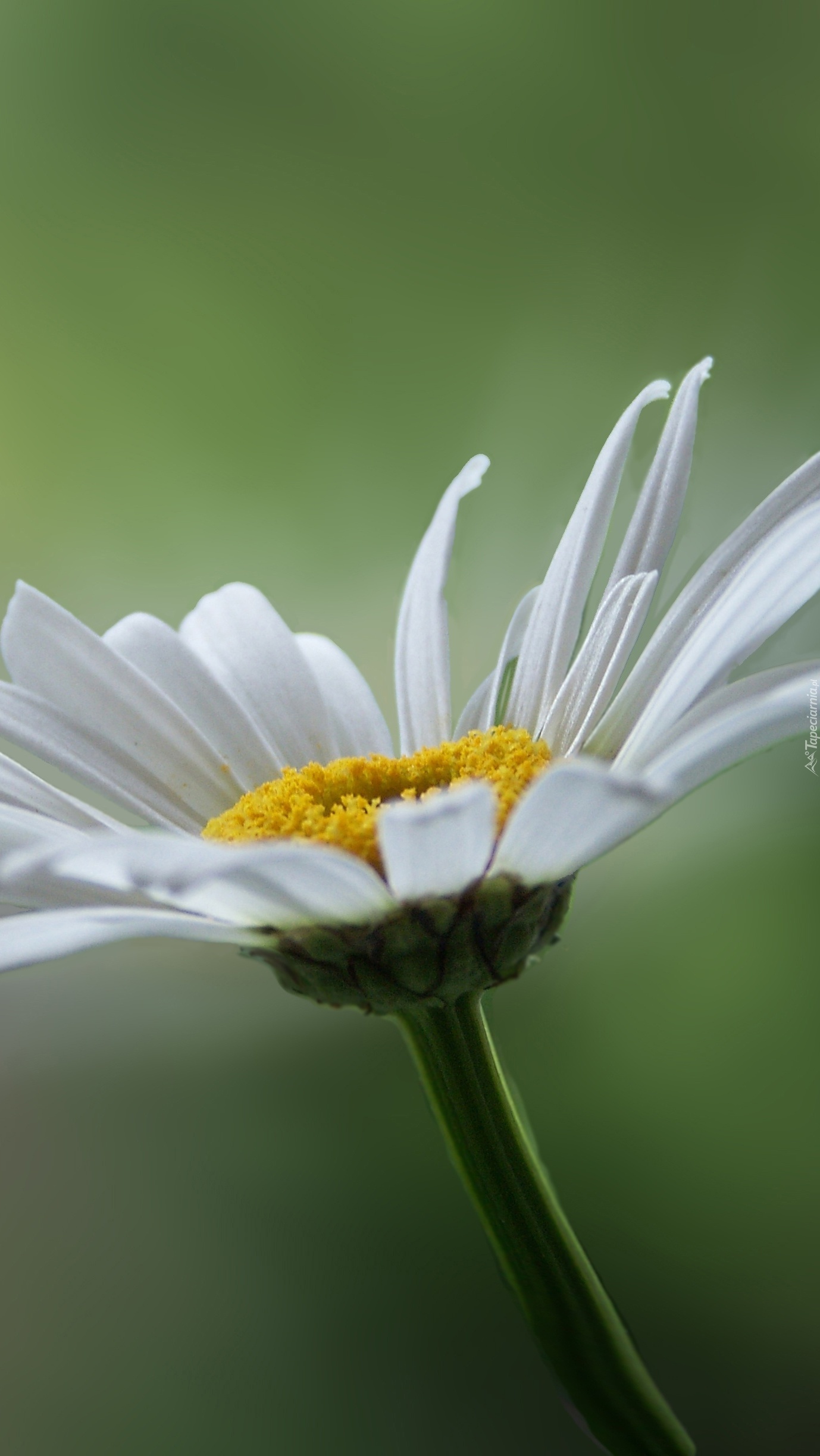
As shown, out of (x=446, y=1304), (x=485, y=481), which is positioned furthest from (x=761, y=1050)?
(x=485, y=481)

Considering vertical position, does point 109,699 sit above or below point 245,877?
above

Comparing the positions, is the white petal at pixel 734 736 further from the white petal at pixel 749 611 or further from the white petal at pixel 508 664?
the white petal at pixel 508 664

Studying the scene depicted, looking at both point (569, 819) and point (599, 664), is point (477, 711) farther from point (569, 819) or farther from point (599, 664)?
point (569, 819)

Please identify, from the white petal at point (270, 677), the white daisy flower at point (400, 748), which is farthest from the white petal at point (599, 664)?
the white petal at point (270, 677)

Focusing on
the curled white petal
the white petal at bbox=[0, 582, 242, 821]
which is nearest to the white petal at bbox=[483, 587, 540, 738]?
the curled white petal

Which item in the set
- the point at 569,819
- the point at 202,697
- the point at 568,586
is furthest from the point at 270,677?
the point at 569,819

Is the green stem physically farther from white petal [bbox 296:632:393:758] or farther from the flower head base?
white petal [bbox 296:632:393:758]

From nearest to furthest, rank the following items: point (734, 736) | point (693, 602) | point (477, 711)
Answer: point (734, 736) → point (693, 602) → point (477, 711)
